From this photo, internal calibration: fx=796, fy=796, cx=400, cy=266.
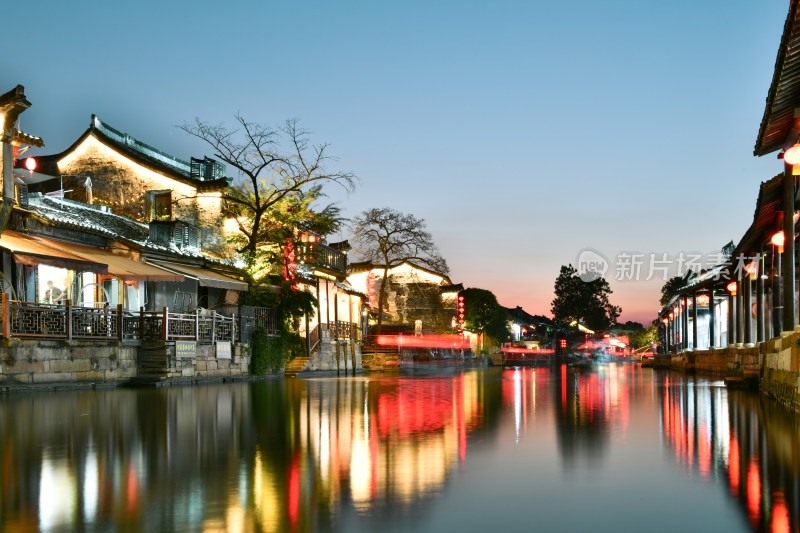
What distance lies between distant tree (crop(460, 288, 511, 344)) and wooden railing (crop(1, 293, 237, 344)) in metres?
44.6

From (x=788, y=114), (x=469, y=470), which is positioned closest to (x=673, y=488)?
(x=469, y=470)

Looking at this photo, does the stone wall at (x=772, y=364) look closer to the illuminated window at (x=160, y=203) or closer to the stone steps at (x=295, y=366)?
the stone steps at (x=295, y=366)

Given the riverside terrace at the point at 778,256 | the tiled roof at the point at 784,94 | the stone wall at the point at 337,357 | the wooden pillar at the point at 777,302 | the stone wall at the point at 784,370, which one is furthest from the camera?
the stone wall at the point at 337,357

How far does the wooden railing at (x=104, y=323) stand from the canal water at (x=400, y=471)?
674 cm

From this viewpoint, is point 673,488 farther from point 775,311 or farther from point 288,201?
point 288,201

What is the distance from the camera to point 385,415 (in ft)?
42.0

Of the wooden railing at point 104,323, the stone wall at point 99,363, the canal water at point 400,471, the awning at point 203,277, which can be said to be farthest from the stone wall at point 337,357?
the canal water at point 400,471

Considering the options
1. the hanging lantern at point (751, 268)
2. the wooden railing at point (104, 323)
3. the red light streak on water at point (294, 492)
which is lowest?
the red light streak on water at point (294, 492)

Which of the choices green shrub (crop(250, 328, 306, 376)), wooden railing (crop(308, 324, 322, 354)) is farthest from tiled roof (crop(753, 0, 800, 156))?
wooden railing (crop(308, 324, 322, 354))

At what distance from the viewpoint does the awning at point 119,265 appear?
23281 mm

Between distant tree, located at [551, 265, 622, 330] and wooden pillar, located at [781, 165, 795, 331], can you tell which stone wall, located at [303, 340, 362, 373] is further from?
distant tree, located at [551, 265, 622, 330]

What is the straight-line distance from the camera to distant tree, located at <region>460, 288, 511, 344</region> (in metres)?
72.7

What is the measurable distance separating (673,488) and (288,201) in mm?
30391

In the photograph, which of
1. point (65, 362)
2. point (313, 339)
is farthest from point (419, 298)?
point (65, 362)
